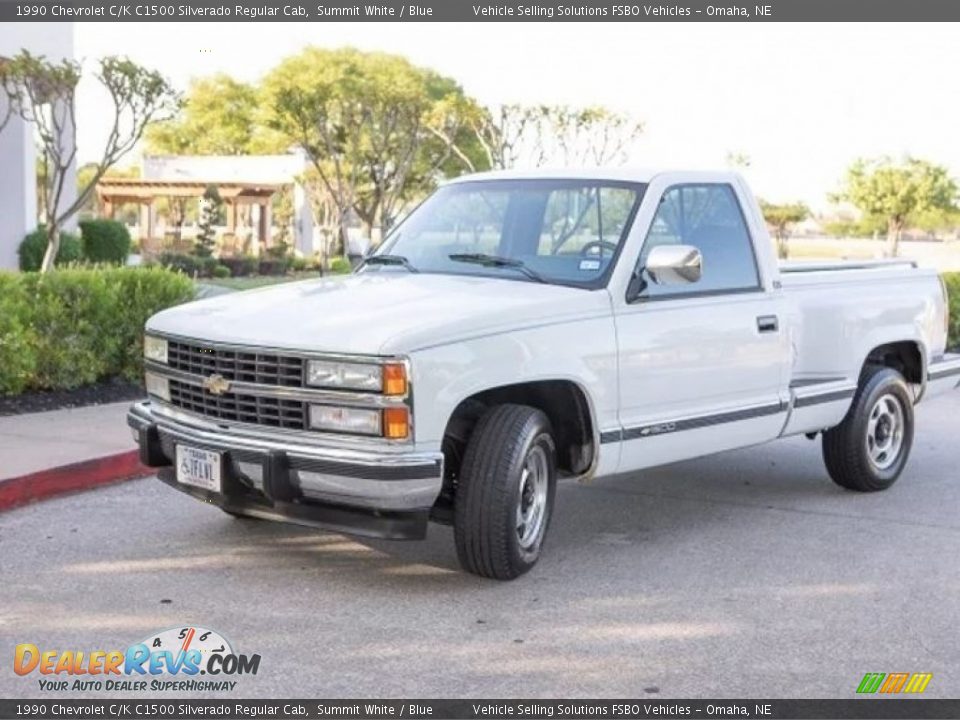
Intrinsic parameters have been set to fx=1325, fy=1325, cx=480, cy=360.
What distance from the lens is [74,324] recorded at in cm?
1021

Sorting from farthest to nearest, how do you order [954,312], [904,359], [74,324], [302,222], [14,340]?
[302,222], [954,312], [74,324], [14,340], [904,359]

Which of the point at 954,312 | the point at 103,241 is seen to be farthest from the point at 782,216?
the point at 954,312

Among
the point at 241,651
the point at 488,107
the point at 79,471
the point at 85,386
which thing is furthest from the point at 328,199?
the point at 241,651

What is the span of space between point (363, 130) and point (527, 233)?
33794 mm

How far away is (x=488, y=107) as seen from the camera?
4147 centimetres

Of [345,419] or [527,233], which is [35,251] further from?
[345,419]

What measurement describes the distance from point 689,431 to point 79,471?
3520mm

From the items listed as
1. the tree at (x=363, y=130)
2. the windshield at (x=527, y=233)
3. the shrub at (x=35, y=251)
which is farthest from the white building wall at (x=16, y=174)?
the windshield at (x=527, y=233)

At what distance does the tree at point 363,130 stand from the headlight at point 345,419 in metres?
29.1

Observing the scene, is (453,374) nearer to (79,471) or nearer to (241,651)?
(241,651)

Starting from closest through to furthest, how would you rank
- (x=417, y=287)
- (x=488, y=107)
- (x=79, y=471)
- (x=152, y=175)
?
1. (x=417, y=287)
2. (x=79, y=471)
3. (x=488, y=107)
4. (x=152, y=175)

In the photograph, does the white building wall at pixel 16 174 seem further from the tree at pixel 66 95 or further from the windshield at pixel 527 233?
the windshield at pixel 527 233

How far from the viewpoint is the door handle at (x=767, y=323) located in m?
6.96

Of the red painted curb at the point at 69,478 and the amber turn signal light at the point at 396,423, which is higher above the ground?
the amber turn signal light at the point at 396,423
